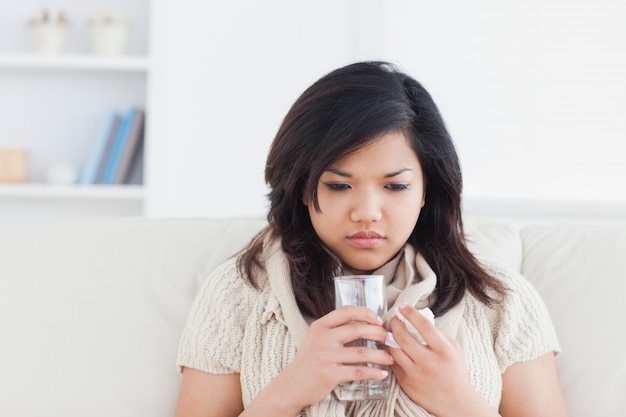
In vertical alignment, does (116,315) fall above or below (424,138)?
below

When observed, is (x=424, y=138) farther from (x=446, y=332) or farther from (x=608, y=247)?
(x=608, y=247)

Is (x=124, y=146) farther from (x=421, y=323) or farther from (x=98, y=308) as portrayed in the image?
(x=421, y=323)

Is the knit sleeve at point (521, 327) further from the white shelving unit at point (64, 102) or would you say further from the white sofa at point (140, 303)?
the white shelving unit at point (64, 102)

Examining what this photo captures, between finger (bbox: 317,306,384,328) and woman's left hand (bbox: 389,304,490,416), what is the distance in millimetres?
73

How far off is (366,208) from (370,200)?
2 cm

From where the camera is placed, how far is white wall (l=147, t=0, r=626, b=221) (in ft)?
12.5

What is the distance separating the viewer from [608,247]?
77.1 inches

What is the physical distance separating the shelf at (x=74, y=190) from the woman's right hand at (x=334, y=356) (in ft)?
7.52

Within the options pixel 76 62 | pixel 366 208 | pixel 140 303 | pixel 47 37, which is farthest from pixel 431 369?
pixel 47 37

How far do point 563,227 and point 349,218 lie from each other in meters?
0.65

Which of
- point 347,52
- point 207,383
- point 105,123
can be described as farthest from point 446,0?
point 207,383

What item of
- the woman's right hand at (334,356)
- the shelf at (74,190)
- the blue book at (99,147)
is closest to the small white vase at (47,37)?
the blue book at (99,147)

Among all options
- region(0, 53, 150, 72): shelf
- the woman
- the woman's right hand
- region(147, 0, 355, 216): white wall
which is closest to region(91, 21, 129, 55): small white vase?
region(0, 53, 150, 72): shelf

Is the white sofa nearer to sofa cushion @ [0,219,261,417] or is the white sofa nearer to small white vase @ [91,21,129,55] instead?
sofa cushion @ [0,219,261,417]
